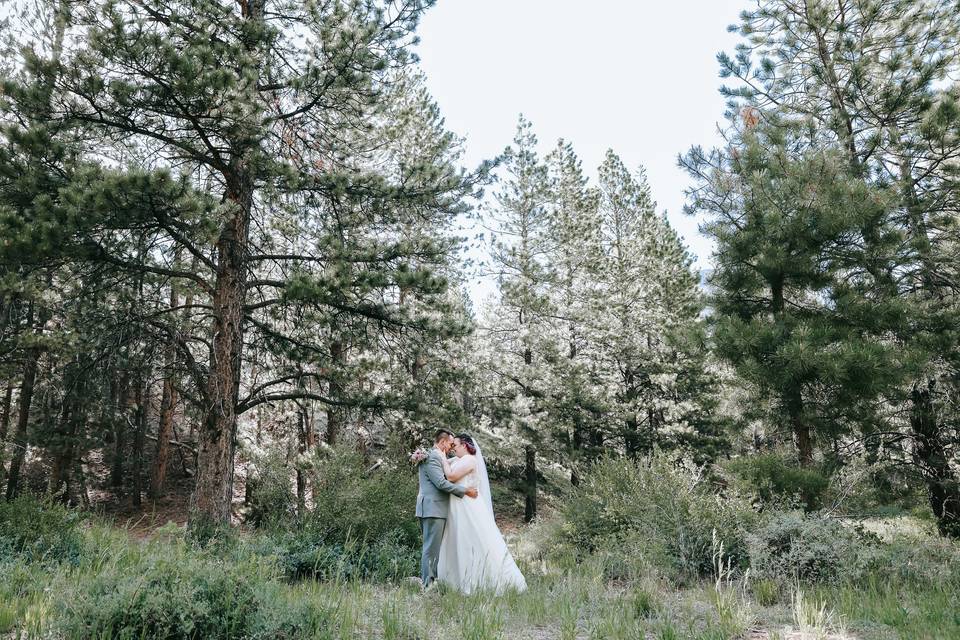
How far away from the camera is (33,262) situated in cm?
634

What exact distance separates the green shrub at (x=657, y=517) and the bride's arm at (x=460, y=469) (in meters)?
2.15

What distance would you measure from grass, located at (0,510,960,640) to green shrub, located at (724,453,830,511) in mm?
2563

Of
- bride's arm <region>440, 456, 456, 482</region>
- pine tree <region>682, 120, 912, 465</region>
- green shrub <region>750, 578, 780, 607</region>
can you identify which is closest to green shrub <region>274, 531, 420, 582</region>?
bride's arm <region>440, 456, 456, 482</region>

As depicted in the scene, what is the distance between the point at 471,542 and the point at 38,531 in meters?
4.93

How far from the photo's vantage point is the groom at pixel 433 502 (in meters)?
6.06

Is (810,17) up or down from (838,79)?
up

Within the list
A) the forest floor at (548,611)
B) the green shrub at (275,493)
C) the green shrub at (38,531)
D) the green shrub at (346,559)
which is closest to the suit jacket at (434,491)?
the green shrub at (346,559)

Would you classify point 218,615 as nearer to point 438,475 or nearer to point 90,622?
point 90,622

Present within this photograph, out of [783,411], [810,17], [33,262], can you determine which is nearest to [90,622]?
[33,262]

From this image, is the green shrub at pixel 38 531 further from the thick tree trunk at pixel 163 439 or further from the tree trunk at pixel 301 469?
the thick tree trunk at pixel 163 439

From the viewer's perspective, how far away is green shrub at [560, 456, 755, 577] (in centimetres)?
655

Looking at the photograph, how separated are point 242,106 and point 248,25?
137cm

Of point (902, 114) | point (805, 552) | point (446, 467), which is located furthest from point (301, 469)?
point (902, 114)

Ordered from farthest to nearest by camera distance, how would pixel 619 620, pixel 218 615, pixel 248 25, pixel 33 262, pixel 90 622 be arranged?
pixel 248 25 → pixel 33 262 → pixel 619 620 → pixel 218 615 → pixel 90 622
